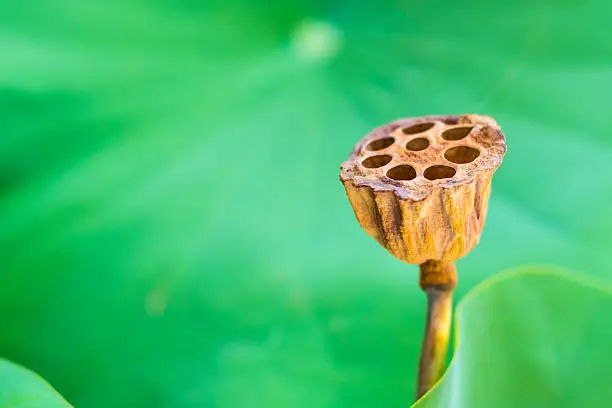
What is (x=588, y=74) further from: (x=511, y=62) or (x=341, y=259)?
(x=341, y=259)

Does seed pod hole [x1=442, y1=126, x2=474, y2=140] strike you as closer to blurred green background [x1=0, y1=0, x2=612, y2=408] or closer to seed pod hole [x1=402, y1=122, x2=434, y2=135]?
seed pod hole [x1=402, y1=122, x2=434, y2=135]

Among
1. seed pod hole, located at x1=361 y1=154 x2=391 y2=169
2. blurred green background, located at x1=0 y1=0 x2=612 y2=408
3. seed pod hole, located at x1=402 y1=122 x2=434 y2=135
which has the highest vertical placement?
seed pod hole, located at x1=361 y1=154 x2=391 y2=169

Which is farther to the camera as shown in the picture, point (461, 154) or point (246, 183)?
point (246, 183)

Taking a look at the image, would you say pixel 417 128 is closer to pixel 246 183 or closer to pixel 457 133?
pixel 457 133

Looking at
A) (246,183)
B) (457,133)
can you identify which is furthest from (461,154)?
(246,183)

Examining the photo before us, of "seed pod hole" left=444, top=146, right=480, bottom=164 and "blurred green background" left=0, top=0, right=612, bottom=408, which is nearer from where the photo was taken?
"seed pod hole" left=444, top=146, right=480, bottom=164

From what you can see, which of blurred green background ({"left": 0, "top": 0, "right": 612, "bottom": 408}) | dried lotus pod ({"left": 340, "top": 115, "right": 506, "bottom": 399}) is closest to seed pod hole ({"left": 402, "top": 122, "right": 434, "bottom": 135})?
dried lotus pod ({"left": 340, "top": 115, "right": 506, "bottom": 399})

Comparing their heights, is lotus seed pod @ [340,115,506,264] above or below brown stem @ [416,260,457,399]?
above
